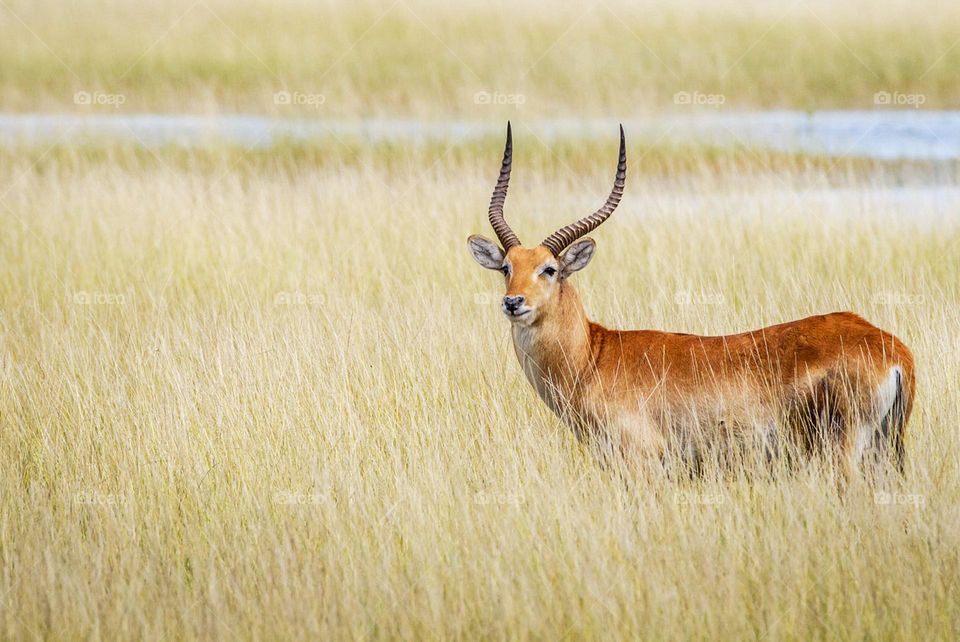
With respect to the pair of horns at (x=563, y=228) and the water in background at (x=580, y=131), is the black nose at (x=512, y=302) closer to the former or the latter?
the pair of horns at (x=563, y=228)

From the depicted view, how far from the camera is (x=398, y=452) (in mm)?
6738

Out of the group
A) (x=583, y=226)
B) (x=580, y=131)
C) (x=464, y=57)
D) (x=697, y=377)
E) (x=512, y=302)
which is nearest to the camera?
(x=512, y=302)

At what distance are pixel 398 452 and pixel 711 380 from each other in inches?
69.7

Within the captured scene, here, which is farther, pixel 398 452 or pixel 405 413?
pixel 405 413

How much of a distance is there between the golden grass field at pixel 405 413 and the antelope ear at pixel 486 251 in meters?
0.88

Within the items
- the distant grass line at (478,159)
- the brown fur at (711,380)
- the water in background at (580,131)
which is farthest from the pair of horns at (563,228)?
the water in background at (580,131)

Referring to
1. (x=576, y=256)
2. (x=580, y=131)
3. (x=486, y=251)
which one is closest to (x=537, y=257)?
(x=576, y=256)

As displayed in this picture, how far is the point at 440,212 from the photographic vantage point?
1341cm

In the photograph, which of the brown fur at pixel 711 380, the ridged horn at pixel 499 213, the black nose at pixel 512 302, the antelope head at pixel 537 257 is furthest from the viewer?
the ridged horn at pixel 499 213

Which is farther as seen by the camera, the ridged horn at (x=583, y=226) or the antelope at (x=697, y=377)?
the ridged horn at (x=583, y=226)

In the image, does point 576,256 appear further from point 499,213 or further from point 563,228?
point 499,213

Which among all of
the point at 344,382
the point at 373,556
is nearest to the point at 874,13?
the point at 344,382

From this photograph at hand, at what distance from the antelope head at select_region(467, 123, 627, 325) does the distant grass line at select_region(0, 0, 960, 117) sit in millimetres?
14043

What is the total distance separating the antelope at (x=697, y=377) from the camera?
611 cm
